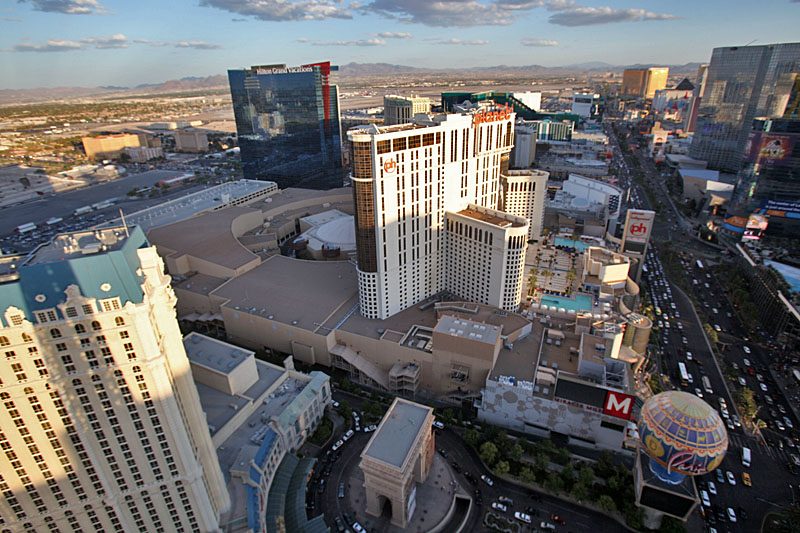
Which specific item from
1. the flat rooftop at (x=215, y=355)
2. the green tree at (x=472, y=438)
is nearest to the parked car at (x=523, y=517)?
the green tree at (x=472, y=438)

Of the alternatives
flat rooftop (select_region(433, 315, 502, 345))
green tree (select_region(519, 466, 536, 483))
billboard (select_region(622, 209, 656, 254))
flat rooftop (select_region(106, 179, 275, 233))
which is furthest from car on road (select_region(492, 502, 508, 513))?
flat rooftop (select_region(106, 179, 275, 233))

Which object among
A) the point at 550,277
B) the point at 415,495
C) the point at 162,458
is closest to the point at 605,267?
the point at 550,277

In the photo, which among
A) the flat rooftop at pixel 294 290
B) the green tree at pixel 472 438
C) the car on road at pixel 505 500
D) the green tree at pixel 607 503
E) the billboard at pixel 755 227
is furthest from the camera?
the billboard at pixel 755 227

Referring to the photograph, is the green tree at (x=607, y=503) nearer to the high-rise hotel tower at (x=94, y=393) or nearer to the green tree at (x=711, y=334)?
the high-rise hotel tower at (x=94, y=393)

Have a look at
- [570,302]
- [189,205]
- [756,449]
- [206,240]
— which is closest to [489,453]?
[756,449]

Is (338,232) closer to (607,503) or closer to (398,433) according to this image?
(398,433)

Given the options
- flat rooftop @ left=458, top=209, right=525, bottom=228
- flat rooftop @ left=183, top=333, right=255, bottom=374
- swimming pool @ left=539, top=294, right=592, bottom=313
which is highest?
flat rooftop @ left=458, top=209, right=525, bottom=228

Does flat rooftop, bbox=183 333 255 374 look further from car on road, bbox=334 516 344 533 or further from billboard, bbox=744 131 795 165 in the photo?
billboard, bbox=744 131 795 165
